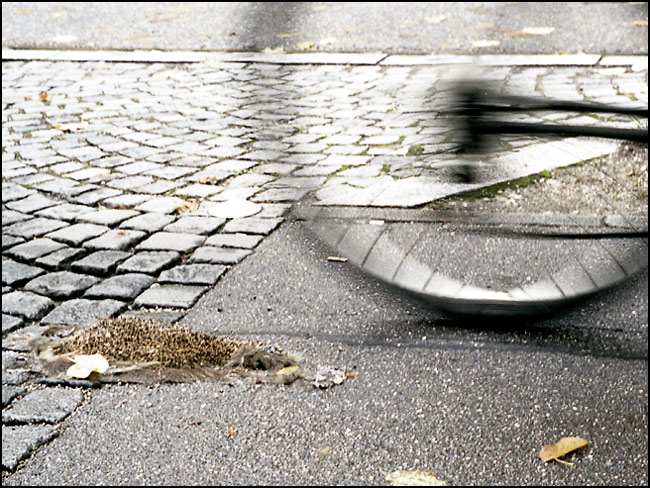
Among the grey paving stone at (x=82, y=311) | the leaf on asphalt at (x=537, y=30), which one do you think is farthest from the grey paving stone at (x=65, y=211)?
the leaf on asphalt at (x=537, y=30)

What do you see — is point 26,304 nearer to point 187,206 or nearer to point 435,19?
point 187,206

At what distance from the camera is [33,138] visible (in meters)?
5.34

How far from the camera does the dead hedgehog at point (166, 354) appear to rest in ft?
9.23

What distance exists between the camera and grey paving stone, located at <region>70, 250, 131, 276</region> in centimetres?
355

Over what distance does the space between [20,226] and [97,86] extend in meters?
2.72

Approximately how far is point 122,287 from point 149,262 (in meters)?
0.24

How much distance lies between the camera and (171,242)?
3812 mm

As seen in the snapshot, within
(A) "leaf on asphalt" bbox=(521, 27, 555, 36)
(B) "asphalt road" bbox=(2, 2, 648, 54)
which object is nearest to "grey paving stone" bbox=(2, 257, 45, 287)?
(B) "asphalt road" bbox=(2, 2, 648, 54)

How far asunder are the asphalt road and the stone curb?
0.15 m

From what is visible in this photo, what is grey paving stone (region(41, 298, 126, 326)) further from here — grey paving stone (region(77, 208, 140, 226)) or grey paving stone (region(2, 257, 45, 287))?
grey paving stone (region(77, 208, 140, 226))

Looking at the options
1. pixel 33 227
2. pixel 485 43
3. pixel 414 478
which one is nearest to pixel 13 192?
pixel 33 227

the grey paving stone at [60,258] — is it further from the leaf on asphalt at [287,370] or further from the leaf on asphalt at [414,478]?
the leaf on asphalt at [414,478]

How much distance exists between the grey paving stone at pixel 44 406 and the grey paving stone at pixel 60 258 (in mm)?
974

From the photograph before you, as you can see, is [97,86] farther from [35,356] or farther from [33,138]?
[35,356]
